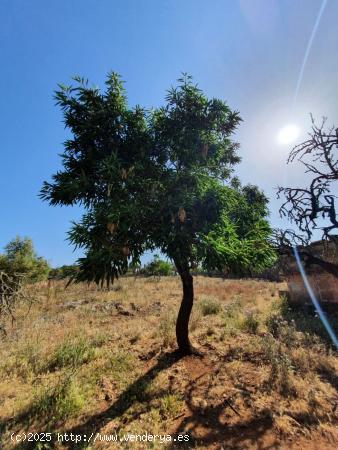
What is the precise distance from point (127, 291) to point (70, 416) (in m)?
17.2

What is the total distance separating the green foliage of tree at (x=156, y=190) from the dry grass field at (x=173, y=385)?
6.05 feet

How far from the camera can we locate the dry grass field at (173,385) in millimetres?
5652

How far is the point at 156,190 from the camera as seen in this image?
25.8ft

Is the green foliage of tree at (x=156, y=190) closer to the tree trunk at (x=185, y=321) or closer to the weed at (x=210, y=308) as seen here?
the tree trunk at (x=185, y=321)

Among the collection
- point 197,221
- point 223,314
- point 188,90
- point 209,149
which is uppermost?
point 188,90

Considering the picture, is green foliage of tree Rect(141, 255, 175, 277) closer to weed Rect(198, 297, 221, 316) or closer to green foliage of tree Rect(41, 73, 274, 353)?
weed Rect(198, 297, 221, 316)

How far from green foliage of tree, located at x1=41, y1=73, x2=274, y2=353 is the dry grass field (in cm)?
184

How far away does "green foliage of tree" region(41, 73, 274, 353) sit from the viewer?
676 cm

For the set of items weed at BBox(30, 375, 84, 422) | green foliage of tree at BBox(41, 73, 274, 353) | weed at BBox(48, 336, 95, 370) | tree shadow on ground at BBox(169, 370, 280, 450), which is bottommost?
tree shadow on ground at BBox(169, 370, 280, 450)

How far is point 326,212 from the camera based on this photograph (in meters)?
8.39

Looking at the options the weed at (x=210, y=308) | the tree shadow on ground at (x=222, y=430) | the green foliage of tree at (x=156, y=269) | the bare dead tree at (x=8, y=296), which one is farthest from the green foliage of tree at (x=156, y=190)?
the green foliage of tree at (x=156, y=269)

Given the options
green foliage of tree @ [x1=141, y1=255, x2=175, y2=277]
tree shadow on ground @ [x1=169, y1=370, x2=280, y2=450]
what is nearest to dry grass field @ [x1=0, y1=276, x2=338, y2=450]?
tree shadow on ground @ [x1=169, y1=370, x2=280, y2=450]

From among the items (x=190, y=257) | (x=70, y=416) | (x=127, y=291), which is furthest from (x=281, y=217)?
(x=127, y=291)

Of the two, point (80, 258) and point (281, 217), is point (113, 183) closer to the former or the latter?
point (80, 258)
